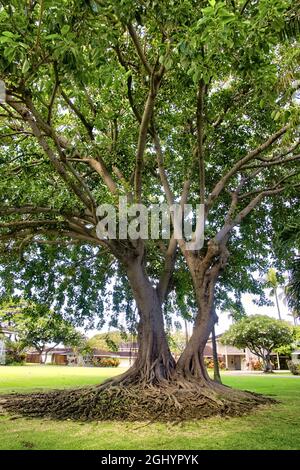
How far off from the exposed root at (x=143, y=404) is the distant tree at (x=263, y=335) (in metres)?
23.9

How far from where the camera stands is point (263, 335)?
32188mm

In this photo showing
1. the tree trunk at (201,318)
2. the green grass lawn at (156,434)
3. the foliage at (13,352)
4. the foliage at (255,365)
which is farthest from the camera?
the foliage at (255,365)

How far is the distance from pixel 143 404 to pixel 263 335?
26.4m

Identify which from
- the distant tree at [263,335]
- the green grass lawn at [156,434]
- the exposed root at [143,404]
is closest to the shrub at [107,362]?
the distant tree at [263,335]

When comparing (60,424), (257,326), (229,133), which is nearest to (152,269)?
(229,133)

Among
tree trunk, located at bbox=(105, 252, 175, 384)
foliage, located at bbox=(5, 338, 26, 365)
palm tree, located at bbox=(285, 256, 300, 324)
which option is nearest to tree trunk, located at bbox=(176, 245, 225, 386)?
tree trunk, located at bbox=(105, 252, 175, 384)

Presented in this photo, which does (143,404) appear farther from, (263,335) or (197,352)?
(263,335)

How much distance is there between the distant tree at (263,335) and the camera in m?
32.0

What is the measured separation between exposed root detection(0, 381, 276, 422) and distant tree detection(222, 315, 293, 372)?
23.9 m

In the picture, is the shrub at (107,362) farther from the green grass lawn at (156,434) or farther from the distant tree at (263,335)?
the green grass lawn at (156,434)

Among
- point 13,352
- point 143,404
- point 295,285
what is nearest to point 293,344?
point 13,352

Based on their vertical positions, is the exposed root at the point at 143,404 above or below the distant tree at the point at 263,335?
below

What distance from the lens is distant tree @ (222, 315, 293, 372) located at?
32.0 metres

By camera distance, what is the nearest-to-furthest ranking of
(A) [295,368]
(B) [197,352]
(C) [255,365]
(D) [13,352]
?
(B) [197,352]
(A) [295,368]
(D) [13,352]
(C) [255,365]
